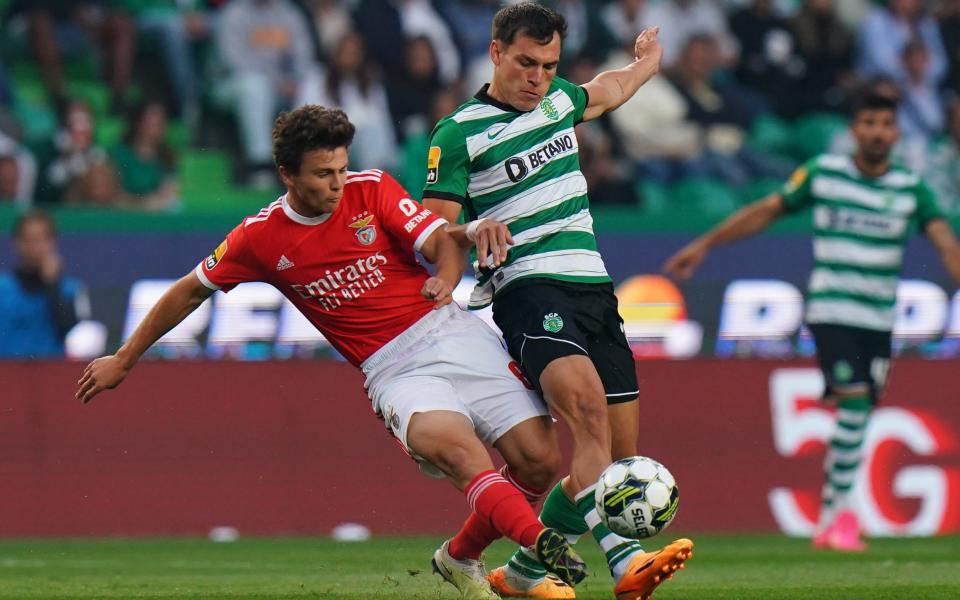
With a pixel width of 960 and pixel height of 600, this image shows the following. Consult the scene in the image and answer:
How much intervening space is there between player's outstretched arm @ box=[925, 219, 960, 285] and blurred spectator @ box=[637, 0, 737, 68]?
6.16 metres

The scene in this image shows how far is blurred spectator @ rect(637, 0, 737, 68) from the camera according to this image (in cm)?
1775

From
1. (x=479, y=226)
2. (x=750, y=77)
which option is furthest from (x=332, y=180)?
(x=750, y=77)

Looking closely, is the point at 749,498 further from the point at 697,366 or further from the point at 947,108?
the point at 947,108

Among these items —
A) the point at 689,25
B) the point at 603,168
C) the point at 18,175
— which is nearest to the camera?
the point at 18,175

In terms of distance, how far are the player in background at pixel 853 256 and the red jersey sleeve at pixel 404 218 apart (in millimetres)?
4436

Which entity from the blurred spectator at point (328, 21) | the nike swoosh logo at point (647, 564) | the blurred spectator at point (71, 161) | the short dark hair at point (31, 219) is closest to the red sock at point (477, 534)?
the nike swoosh logo at point (647, 564)

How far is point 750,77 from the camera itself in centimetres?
1806

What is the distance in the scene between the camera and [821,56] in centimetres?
1822

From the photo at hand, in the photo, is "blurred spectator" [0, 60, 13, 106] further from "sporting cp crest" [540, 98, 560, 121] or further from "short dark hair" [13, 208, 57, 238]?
"sporting cp crest" [540, 98, 560, 121]

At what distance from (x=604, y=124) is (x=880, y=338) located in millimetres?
5324

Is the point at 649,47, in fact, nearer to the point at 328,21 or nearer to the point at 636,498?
the point at 636,498

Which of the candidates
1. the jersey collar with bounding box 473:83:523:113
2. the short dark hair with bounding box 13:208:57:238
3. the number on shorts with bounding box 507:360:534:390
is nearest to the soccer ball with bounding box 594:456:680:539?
the number on shorts with bounding box 507:360:534:390

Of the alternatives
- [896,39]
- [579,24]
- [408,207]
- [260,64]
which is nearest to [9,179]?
[260,64]

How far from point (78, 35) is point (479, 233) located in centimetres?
1055
